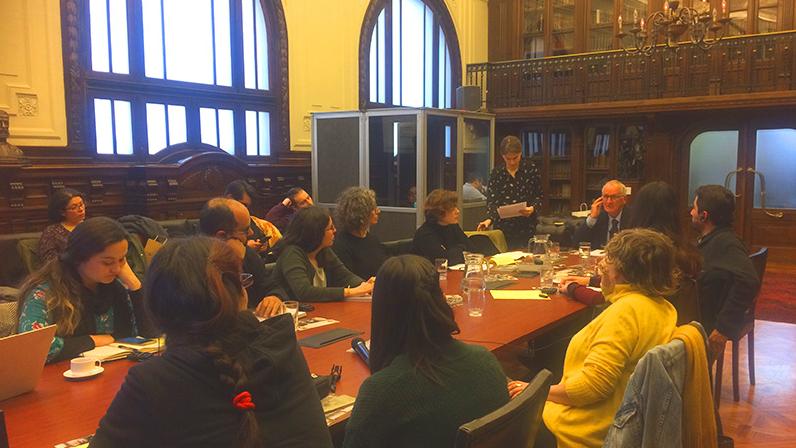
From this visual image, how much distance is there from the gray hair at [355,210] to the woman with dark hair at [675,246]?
132 cm

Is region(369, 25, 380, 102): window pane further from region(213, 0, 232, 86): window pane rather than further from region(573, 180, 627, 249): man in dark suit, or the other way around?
region(573, 180, 627, 249): man in dark suit

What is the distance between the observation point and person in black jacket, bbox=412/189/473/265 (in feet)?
15.6

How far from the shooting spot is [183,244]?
59.9 inches

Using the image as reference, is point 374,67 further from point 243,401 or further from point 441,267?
point 243,401

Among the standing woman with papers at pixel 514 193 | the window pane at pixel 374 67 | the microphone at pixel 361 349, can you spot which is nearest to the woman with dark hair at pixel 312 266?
the microphone at pixel 361 349

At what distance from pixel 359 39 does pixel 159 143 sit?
360 centimetres

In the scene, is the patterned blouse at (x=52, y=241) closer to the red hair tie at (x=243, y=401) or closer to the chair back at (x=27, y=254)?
the chair back at (x=27, y=254)

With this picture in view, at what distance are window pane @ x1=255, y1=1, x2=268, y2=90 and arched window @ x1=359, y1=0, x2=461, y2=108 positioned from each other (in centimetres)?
167

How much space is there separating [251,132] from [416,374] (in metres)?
7.14

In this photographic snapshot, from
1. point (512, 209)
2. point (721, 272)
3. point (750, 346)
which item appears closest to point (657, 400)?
point (721, 272)

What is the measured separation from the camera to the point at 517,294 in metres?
3.67

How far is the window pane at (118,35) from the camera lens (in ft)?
22.2

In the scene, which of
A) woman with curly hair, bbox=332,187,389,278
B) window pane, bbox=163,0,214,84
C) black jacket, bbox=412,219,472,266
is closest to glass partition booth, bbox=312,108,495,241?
window pane, bbox=163,0,214,84

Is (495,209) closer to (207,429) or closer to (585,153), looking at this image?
(207,429)
